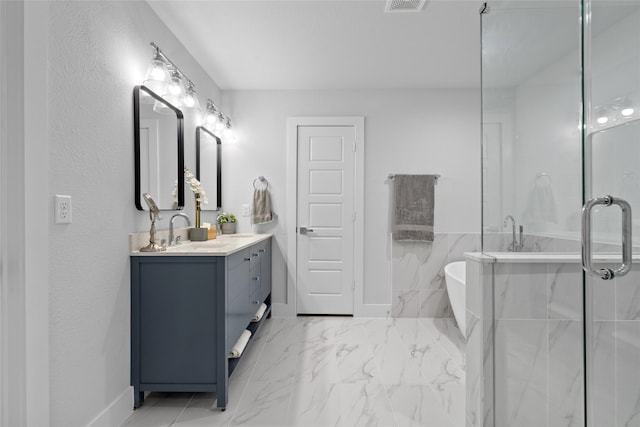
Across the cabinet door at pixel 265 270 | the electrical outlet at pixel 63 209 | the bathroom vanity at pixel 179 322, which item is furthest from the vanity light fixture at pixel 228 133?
the electrical outlet at pixel 63 209

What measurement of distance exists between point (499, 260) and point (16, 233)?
6.18 feet

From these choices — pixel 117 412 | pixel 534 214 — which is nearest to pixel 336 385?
pixel 117 412

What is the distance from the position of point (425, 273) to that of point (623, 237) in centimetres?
273

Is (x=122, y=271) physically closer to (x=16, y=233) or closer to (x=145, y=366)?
(x=145, y=366)

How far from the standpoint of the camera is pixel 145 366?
1.98 m

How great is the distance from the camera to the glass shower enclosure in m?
1.12

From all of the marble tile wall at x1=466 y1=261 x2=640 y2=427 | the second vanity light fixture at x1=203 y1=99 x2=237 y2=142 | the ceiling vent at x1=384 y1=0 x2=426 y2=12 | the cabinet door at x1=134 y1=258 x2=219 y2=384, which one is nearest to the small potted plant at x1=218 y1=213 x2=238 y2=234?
the second vanity light fixture at x1=203 y1=99 x2=237 y2=142

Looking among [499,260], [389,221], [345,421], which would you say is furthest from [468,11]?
[345,421]

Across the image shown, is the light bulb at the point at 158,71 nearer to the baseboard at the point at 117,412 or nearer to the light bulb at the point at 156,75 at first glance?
the light bulb at the point at 156,75

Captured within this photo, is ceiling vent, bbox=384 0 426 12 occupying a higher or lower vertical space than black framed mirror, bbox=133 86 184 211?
higher

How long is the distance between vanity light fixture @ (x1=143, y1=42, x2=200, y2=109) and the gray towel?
2.14 m

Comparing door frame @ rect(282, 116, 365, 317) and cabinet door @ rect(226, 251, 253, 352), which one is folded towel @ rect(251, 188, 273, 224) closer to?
door frame @ rect(282, 116, 365, 317)

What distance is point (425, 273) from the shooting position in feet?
12.3

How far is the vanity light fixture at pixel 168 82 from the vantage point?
2.11m
